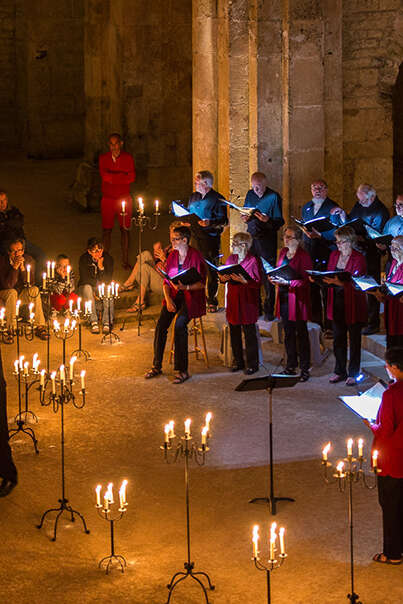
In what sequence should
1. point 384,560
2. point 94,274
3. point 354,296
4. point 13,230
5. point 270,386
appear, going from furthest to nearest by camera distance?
point 13,230 < point 94,274 < point 354,296 < point 270,386 < point 384,560

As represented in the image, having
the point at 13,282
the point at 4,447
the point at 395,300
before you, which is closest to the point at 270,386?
the point at 4,447

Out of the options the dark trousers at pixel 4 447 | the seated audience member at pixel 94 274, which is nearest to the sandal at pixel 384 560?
the dark trousers at pixel 4 447

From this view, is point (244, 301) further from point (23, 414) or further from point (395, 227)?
point (23, 414)

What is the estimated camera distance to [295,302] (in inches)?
473

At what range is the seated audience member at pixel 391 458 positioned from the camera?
751 cm

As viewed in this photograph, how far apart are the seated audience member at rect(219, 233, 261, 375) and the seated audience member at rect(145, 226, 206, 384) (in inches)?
12.3

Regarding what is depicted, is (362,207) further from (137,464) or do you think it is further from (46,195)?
(46,195)

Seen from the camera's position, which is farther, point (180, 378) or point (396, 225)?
point (396, 225)

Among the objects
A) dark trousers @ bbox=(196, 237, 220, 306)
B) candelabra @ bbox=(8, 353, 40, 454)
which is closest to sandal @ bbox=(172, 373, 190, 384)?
candelabra @ bbox=(8, 353, 40, 454)

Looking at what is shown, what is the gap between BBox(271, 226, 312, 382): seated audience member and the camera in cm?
1201

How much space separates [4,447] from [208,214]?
19.5 ft

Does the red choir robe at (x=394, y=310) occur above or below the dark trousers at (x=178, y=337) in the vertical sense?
above

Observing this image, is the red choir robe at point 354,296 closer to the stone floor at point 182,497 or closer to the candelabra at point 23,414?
the stone floor at point 182,497

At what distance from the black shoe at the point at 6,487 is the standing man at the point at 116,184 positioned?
723 cm
